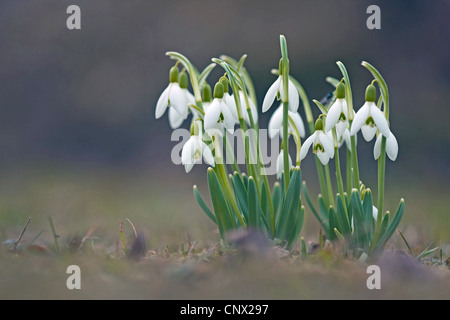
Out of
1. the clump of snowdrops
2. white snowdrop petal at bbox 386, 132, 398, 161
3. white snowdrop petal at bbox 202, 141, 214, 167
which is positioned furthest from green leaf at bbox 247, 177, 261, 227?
white snowdrop petal at bbox 386, 132, 398, 161

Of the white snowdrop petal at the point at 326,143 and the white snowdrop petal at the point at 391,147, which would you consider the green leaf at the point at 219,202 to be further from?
the white snowdrop petal at the point at 391,147

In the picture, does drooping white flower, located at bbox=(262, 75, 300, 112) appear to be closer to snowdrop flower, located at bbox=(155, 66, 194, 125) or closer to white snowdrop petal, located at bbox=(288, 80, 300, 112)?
white snowdrop petal, located at bbox=(288, 80, 300, 112)

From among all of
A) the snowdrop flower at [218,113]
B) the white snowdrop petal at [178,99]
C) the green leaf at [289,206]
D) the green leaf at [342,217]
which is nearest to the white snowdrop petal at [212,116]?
the snowdrop flower at [218,113]

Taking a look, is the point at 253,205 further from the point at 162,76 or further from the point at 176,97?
the point at 162,76

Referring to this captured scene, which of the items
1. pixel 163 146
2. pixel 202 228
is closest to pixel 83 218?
pixel 202 228

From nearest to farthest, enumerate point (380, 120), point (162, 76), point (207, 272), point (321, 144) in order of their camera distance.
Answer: point (207, 272) → point (380, 120) → point (321, 144) → point (162, 76)

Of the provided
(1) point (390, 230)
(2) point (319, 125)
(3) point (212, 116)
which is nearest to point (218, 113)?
(3) point (212, 116)
